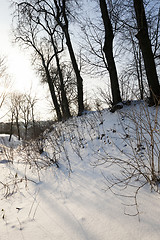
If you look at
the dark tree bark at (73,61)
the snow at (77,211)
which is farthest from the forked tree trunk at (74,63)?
the snow at (77,211)

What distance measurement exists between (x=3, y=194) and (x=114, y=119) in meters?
3.54

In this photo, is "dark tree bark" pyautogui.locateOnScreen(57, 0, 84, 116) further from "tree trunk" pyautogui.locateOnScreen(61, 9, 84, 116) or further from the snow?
the snow

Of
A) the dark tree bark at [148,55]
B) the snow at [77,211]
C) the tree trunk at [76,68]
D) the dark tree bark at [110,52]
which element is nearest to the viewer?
the snow at [77,211]

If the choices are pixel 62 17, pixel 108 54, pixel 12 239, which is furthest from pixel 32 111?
pixel 12 239

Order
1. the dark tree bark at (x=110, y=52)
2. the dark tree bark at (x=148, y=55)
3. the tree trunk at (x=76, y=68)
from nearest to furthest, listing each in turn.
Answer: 1. the dark tree bark at (x=148, y=55)
2. the dark tree bark at (x=110, y=52)
3. the tree trunk at (x=76, y=68)

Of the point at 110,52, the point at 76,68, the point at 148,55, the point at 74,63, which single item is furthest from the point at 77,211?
the point at 74,63

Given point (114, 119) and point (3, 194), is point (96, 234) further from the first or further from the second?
point (114, 119)

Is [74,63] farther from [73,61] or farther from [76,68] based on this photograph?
[76,68]

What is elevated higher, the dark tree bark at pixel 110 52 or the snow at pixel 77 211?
the dark tree bark at pixel 110 52

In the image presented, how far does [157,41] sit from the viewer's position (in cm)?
734

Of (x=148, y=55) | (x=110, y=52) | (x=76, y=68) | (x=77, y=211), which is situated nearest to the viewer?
(x=77, y=211)

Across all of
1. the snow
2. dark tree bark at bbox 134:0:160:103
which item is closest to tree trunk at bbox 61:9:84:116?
dark tree bark at bbox 134:0:160:103

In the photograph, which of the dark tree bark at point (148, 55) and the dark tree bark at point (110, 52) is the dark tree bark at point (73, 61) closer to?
the dark tree bark at point (110, 52)

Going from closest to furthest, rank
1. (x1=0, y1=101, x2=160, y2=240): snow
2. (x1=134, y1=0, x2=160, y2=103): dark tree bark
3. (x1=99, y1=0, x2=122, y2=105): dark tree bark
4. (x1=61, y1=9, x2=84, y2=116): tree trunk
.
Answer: (x1=0, y1=101, x2=160, y2=240): snow
(x1=134, y1=0, x2=160, y2=103): dark tree bark
(x1=99, y1=0, x2=122, y2=105): dark tree bark
(x1=61, y1=9, x2=84, y2=116): tree trunk
